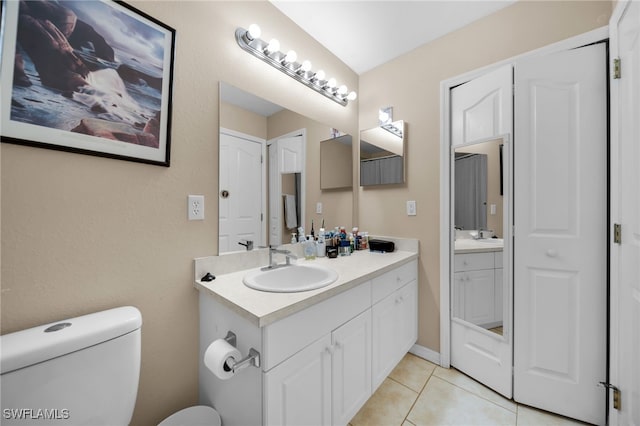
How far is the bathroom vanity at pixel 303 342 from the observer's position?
0.86 m

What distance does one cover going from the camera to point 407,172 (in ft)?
6.34

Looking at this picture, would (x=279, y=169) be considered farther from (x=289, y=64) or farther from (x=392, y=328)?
(x=392, y=328)

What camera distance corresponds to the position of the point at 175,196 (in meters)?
1.11

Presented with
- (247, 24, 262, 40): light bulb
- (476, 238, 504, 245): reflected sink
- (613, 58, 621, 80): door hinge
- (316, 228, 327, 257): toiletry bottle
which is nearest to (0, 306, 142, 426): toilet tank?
(316, 228, 327, 257): toiletry bottle

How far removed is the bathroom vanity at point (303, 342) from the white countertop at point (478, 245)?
505 millimetres

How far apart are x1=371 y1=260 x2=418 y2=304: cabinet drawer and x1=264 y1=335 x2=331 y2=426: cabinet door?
0.44m

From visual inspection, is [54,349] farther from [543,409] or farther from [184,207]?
[543,409]

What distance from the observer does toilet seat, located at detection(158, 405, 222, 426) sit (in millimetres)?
1054

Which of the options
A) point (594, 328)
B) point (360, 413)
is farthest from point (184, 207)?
point (594, 328)

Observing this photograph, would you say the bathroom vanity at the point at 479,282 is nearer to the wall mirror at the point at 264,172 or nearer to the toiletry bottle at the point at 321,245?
the toiletry bottle at the point at 321,245

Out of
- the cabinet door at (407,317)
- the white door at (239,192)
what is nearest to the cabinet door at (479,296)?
the cabinet door at (407,317)

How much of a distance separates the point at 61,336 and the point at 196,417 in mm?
684

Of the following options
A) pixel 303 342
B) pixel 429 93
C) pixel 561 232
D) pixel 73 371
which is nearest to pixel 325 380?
pixel 303 342

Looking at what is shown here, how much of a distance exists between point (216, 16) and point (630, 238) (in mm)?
2171
